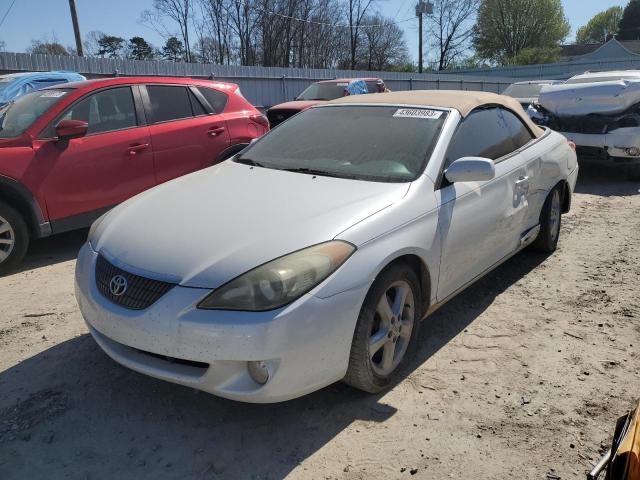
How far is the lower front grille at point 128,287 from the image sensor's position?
2.51 metres

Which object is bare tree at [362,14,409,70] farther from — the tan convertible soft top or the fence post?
the tan convertible soft top

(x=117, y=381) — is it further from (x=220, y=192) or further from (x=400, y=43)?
(x=400, y=43)

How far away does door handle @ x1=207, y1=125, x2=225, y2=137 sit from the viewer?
247 inches

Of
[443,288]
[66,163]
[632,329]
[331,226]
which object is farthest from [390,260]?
[66,163]

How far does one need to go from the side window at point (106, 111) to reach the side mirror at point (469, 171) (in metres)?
3.76

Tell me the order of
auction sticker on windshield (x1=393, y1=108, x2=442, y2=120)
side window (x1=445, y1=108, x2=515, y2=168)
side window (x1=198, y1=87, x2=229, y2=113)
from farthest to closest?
1. side window (x1=198, y1=87, x2=229, y2=113)
2. auction sticker on windshield (x1=393, y1=108, x2=442, y2=120)
3. side window (x1=445, y1=108, x2=515, y2=168)

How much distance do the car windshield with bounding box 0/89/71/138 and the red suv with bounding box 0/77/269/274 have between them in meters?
0.02

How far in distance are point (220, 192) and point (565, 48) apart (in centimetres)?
9007

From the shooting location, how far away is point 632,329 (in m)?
3.68

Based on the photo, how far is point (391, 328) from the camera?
2.93m

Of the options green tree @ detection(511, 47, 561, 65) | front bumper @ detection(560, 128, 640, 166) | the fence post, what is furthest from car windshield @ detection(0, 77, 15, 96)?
green tree @ detection(511, 47, 561, 65)

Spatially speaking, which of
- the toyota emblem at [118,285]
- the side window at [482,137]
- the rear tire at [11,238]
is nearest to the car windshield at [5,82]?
the rear tire at [11,238]

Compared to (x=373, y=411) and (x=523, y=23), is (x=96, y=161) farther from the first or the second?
(x=523, y=23)

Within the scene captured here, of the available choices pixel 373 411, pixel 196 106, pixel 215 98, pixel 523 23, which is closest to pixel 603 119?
pixel 215 98
